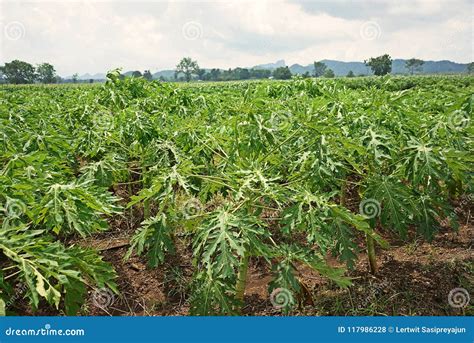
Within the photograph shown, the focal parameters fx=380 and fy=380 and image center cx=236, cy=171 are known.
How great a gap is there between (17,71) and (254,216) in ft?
276

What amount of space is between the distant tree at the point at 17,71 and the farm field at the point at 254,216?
80.2 meters

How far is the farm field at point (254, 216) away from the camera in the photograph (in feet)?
8.30

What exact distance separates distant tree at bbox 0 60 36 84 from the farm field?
80228 millimetres

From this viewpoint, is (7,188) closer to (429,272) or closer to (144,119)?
(144,119)

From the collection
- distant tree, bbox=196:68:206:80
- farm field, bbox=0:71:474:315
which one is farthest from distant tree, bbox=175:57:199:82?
farm field, bbox=0:71:474:315

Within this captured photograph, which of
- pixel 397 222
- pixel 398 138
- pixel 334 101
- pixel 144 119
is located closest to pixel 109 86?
pixel 144 119

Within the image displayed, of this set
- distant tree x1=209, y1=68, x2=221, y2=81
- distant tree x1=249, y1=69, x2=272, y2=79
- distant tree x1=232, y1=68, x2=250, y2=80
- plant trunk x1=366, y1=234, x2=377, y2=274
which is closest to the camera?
plant trunk x1=366, y1=234, x2=377, y2=274

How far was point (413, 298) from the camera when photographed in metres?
3.52

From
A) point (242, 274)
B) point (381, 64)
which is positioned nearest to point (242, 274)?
point (242, 274)

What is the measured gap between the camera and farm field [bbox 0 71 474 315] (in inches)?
99.6

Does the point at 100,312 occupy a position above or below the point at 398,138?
below

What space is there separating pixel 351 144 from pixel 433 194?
1.10m

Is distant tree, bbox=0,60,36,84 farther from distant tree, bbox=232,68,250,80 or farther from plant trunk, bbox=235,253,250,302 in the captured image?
plant trunk, bbox=235,253,250,302

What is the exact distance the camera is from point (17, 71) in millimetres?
72938
